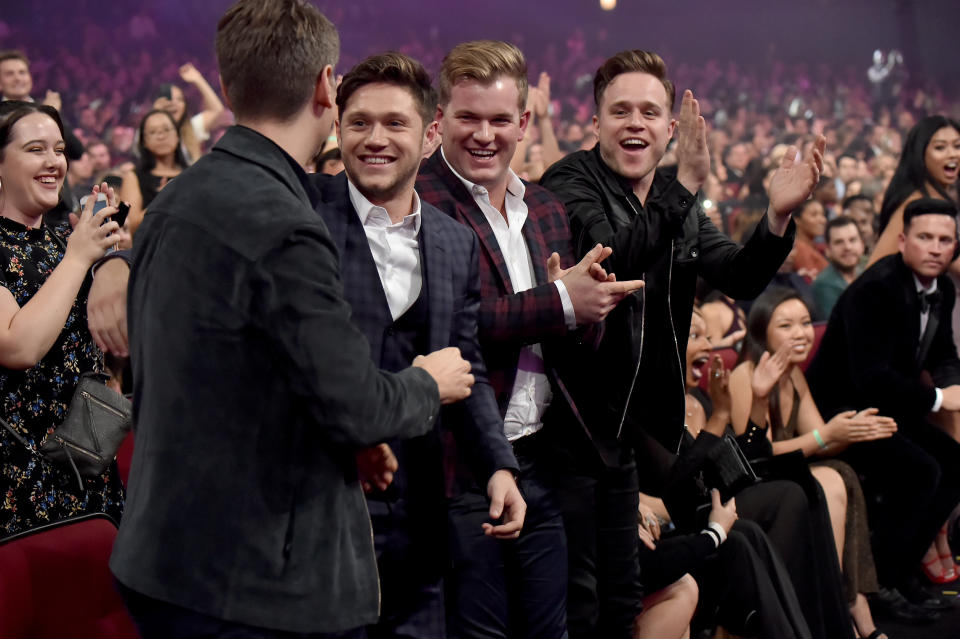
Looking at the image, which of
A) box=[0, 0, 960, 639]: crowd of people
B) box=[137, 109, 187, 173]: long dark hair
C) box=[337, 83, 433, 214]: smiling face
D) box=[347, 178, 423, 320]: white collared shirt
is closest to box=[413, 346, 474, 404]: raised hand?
box=[0, 0, 960, 639]: crowd of people

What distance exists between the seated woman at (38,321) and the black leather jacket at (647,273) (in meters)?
1.07

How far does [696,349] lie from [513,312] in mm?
1895

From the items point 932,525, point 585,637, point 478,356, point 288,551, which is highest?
point 478,356

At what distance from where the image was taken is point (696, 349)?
3.89 metres

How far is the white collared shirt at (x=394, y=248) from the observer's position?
1932 mm

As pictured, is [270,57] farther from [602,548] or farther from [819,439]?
[819,439]

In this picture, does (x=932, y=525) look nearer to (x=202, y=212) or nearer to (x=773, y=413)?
(x=773, y=413)

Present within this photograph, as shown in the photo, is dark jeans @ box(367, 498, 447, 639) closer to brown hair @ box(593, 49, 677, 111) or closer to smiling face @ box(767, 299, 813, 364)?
brown hair @ box(593, 49, 677, 111)

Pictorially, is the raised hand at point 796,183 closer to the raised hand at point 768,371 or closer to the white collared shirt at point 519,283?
the white collared shirt at point 519,283

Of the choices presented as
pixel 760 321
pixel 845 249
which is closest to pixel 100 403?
pixel 760 321

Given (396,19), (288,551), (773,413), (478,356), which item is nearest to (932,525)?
(773,413)

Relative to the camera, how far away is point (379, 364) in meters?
1.88

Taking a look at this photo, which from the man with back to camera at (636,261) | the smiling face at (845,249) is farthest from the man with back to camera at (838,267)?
the man with back to camera at (636,261)

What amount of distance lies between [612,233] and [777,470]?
1557 millimetres
